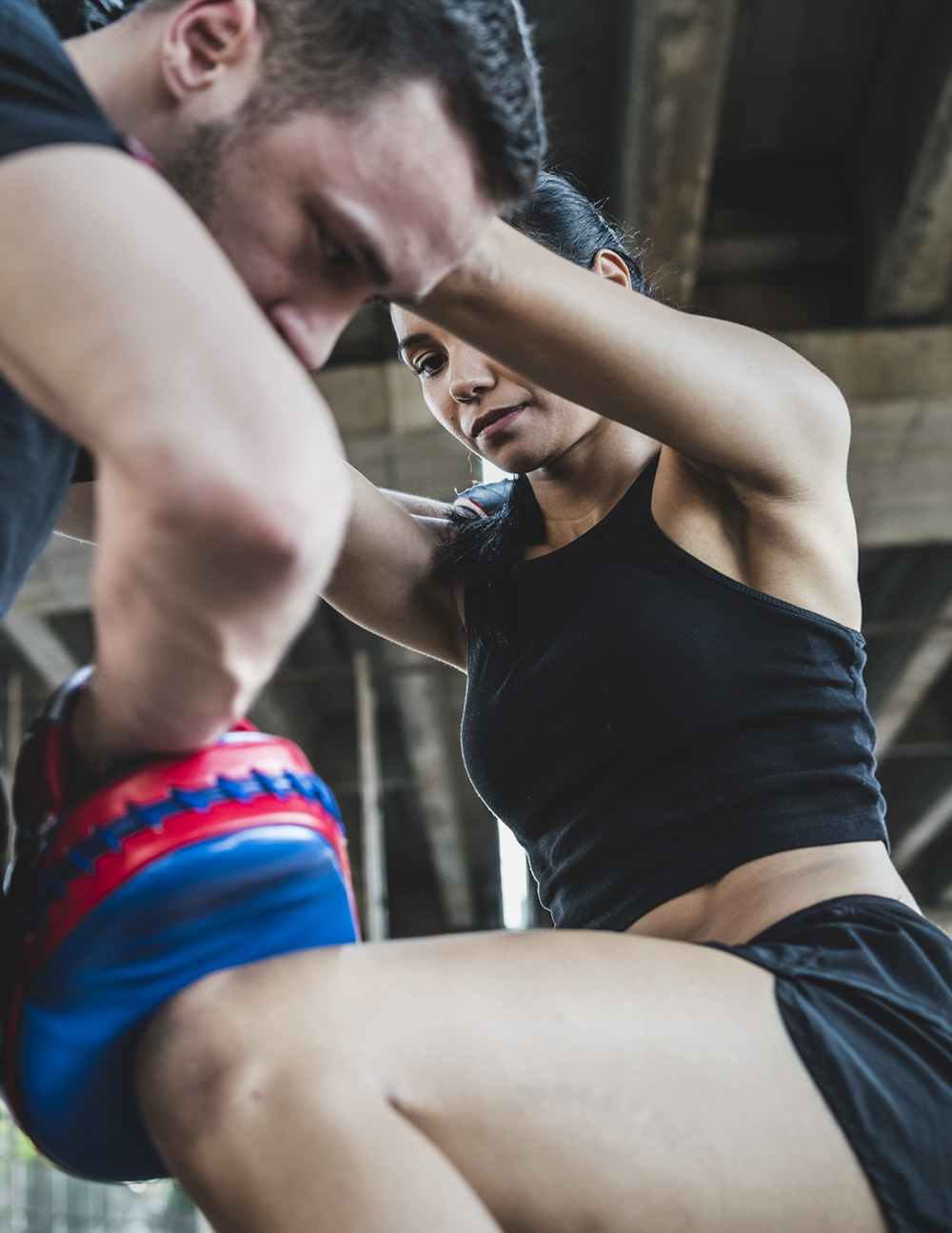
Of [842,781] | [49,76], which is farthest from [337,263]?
[842,781]

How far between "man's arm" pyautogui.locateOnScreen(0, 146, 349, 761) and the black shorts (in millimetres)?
586

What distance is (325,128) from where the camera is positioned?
776mm

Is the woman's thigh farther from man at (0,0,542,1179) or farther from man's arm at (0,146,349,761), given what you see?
man's arm at (0,146,349,761)

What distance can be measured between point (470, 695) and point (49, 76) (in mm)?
956

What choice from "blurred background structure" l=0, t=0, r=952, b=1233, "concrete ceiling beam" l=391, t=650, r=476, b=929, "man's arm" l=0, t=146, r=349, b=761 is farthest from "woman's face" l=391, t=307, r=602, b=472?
"concrete ceiling beam" l=391, t=650, r=476, b=929

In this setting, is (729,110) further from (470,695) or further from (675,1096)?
(675,1096)

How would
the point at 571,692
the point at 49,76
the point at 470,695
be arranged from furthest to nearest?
the point at 470,695, the point at 571,692, the point at 49,76

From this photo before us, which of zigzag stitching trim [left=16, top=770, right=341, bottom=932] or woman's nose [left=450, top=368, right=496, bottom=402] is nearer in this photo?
zigzag stitching trim [left=16, top=770, right=341, bottom=932]

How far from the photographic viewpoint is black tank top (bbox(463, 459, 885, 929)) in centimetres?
115

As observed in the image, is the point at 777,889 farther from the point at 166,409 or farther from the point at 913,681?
the point at 913,681

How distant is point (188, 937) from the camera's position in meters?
0.79

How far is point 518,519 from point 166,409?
42.9 inches

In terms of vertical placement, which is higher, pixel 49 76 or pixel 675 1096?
pixel 49 76

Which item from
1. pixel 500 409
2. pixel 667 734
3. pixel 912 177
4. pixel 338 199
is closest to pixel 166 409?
pixel 338 199
